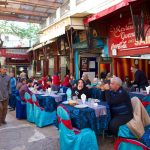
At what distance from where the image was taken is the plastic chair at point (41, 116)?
7.90 m

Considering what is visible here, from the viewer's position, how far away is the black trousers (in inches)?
203

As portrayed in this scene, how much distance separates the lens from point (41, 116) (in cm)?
791

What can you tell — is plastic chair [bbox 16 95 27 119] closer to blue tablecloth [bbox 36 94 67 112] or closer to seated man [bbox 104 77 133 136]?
blue tablecloth [bbox 36 94 67 112]

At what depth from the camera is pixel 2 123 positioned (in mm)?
8648

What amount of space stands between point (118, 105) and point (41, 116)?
329 cm

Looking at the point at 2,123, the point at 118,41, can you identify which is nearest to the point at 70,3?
the point at 118,41

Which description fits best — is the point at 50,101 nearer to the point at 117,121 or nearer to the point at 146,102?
the point at 146,102

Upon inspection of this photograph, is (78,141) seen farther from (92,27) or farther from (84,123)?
(92,27)

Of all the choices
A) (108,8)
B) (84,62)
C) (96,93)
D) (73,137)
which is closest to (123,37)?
(108,8)

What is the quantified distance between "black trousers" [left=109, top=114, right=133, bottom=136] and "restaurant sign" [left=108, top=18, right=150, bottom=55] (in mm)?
4374

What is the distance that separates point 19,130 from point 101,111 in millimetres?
3154

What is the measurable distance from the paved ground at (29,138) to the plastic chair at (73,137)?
1.13 m

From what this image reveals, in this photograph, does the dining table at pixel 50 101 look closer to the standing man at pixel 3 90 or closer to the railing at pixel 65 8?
the standing man at pixel 3 90

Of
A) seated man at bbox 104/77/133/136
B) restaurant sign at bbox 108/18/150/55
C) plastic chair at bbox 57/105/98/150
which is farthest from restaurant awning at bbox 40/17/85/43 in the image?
plastic chair at bbox 57/105/98/150
